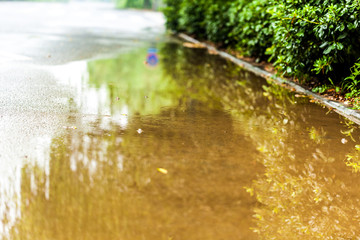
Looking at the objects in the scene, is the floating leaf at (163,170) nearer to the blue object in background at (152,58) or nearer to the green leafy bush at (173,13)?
the blue object in background at (152,58)

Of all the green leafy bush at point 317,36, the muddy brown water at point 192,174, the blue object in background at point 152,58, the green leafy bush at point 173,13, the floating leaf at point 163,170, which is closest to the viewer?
Answer: the muddy brown water at point 192,174

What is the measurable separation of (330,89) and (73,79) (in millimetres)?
5844

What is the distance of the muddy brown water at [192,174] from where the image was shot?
13.0 feet

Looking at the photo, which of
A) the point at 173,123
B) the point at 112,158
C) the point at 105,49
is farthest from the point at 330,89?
the point at 105,49

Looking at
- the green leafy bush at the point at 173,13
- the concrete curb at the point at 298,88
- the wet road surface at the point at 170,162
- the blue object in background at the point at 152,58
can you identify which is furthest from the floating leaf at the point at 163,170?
the green leafy bush at the point at 173,13

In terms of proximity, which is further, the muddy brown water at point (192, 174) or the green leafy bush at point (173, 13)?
the green leafy bush at point (173, 13)

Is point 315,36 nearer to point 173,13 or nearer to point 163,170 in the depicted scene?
point 163,170

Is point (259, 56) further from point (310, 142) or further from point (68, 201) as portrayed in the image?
point (68, 201)

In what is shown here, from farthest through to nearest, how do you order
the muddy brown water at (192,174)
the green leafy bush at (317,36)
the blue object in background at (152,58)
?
the blue object in background at (152,58) < the green leafy bush at (317,36) < the muddy brown water at (192,174)

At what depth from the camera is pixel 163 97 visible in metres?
8.84

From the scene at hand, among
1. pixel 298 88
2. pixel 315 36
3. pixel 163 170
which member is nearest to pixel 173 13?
pixel 298 88

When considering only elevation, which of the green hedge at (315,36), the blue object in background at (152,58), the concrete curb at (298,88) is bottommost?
the blue object in background at (152,58)

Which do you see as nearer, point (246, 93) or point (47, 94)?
point (47, 94)

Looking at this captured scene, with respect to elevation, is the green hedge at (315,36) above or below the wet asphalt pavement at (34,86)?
above
